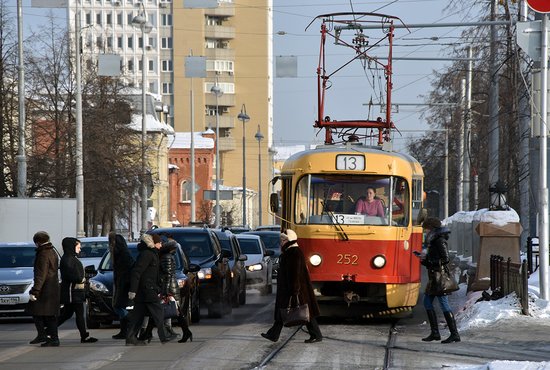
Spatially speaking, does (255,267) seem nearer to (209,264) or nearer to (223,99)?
(209,264)

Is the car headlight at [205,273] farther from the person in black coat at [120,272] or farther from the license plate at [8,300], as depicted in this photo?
the person in black coat at [120,272]

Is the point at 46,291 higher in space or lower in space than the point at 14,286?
higher

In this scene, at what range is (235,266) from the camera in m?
29.2

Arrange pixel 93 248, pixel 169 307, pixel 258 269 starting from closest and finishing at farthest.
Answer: pixel 169 307 < pixel 93 248 < pixel 258 269

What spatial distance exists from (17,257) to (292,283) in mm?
11216

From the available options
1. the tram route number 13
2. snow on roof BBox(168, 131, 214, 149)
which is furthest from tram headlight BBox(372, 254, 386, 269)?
snow on roof BBox(168, 131, 214, 149)

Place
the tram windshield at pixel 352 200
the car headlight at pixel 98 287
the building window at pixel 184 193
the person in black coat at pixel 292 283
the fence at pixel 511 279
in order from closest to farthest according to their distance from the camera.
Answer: the person in black coat at pixel 292 283, the fence at pixel 511 279, the tram windshield at pixel 352 200, the car headlight at pixel 98 287, the building window at pixel 184 193

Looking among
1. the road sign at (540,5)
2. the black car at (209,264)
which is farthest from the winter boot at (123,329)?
the road sign at (540,5)

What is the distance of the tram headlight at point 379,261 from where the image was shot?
22.2 meters

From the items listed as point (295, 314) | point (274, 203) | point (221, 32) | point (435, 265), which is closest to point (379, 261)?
point (274, 203)

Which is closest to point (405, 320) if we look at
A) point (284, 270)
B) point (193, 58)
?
point (284, 270)

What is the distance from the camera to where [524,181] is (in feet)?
108

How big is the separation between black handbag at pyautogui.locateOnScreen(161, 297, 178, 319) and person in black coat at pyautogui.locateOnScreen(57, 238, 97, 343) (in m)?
1.33

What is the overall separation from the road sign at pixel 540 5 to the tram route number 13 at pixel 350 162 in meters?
3.67
